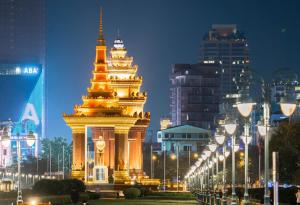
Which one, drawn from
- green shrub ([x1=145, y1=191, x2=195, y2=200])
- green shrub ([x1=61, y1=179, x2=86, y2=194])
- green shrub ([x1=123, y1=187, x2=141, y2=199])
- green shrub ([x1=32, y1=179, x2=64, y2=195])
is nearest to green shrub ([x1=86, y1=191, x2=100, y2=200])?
green shrub ([x1=61, y1=179, x2=86, y2=194])

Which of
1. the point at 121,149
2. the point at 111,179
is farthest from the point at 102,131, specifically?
the point at 111,179

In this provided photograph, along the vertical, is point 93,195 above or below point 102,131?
below

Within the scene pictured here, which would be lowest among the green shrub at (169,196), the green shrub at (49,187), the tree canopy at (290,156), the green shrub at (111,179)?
the green shrub at (169,196)

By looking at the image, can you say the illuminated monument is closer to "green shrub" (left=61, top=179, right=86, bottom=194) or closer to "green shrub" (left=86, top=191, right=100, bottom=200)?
"green shrub" (left=86, top=191, right=100, bottom=200)

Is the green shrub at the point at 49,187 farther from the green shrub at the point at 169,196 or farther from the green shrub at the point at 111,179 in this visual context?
the green shrub at the point at 111,179

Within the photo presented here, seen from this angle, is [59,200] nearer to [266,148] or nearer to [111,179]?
[266,148]

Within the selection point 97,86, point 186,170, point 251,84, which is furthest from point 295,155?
point 186,170

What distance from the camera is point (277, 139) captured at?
9306 centimetres

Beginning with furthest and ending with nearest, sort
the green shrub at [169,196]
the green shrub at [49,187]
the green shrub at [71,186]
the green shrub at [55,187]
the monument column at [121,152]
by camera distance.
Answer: the monument column at [121,152], the green shrub at [169,196], the green shrub at [71,186], the green shrub at [55,187], the green shrub at [49,187]

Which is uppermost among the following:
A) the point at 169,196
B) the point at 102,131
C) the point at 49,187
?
the point at 102,131

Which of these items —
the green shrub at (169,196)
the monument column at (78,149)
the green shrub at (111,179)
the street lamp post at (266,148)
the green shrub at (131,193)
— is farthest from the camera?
the monument column at (78,149)

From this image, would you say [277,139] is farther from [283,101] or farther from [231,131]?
[283,101]

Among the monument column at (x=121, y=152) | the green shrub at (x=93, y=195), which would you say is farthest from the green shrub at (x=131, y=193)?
the monument column at (x=121, y=152)

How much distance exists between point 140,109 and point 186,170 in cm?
4325
